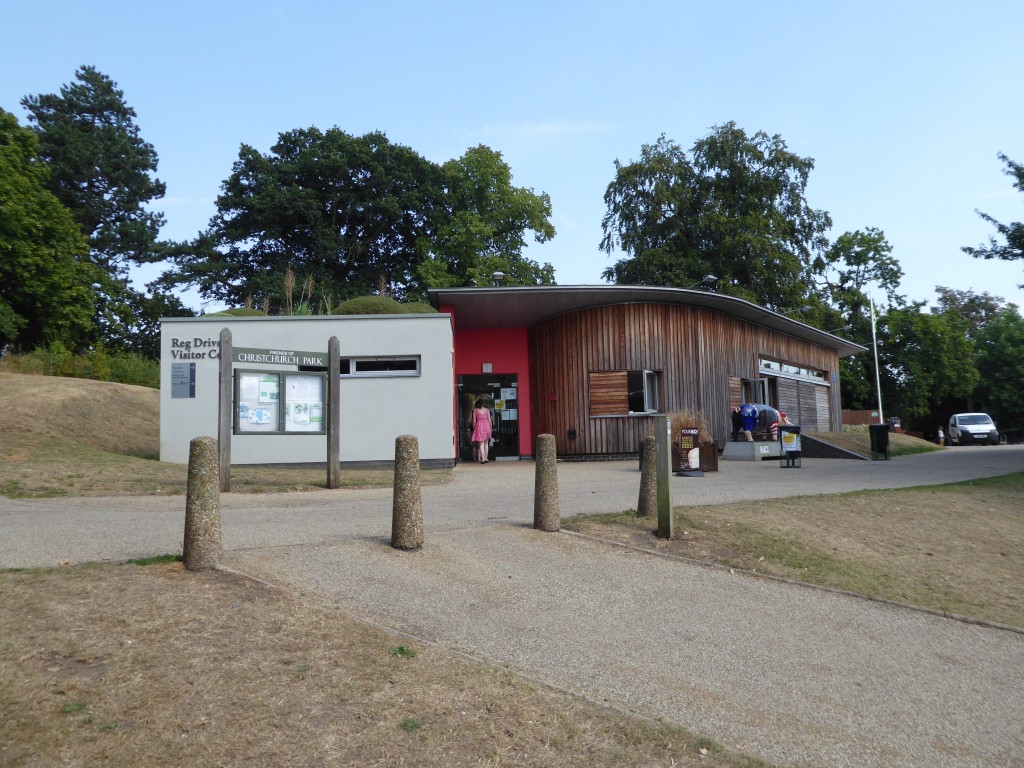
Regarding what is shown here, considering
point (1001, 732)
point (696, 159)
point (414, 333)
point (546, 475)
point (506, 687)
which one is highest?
point (696, 159)

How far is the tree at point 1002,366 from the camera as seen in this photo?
55219 mm

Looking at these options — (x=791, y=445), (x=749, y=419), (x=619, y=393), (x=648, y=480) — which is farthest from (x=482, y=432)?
(x=648, y=480)

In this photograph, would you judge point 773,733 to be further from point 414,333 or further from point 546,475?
point 414,333

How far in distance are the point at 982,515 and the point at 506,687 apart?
33.7ft

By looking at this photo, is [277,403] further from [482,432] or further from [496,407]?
[496,407]

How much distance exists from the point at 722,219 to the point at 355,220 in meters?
19.0

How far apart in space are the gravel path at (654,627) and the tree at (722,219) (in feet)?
109

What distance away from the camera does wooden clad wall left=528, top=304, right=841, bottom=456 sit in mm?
23188

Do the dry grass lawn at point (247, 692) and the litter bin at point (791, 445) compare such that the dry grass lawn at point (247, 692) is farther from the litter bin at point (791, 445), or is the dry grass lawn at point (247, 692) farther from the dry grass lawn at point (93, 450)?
the litter bin at point (791, 445)

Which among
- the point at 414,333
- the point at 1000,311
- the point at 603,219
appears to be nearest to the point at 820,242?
the point at 603,219

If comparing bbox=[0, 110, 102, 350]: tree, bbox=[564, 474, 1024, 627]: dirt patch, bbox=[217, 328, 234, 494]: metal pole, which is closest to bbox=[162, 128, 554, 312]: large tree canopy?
bbox=[0, 110, 102, 350]: tree

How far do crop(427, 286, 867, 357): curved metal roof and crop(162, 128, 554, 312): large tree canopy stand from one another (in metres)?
15.6

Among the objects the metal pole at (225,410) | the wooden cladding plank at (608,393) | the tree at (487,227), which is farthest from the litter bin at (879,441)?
the tree at (487,227)

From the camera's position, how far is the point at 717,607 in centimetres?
665
